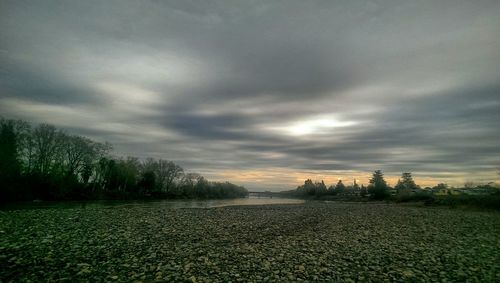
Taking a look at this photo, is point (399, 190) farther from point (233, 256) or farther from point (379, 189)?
point (233, 256)

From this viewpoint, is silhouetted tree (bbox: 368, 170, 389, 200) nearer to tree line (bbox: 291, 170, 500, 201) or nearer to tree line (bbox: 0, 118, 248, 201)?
tree line (bbox: 291, 170, 500, 201)

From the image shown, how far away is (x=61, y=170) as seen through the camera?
75938 millimetres

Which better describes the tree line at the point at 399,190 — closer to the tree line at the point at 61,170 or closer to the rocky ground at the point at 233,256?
the rocky ground at the point at 233,256

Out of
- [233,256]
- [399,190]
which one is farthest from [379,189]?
[233,256]

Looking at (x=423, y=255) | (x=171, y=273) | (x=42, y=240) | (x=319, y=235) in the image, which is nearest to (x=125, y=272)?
(x=171, y=273)

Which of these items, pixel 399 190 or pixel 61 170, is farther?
pixel 399 190

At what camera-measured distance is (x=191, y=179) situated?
15925 cm

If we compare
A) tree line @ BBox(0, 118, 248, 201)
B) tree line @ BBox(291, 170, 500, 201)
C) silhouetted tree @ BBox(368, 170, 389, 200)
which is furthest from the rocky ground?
silhouetted tree @ BBox(368, 170, 389, 200)

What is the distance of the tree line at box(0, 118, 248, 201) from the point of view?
60969 mm

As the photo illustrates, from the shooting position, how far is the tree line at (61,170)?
61.0 metres

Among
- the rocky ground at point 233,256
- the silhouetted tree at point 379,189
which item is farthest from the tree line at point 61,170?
the silhouetted tree at point 379,189

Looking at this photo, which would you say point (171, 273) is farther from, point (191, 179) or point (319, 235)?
point (191, 179)

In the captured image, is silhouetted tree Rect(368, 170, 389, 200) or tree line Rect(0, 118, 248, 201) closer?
tree line Rect(0, 118, 248, 201)

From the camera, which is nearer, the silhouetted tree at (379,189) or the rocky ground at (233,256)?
the rocky ground at (233,256)
